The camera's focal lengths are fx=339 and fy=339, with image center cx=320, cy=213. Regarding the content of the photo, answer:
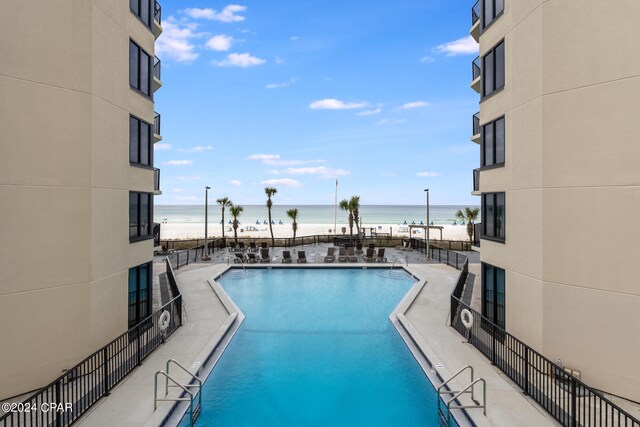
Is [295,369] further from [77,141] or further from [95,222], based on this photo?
[77,141]

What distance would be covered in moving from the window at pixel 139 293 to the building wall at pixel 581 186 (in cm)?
1203

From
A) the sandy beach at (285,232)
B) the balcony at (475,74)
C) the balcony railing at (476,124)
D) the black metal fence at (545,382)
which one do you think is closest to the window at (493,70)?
the balcony at (475,74)

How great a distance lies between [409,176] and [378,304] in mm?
133837

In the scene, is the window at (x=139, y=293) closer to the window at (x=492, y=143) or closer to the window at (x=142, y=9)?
the window at (x=142, y=9)

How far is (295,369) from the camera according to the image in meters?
9.88

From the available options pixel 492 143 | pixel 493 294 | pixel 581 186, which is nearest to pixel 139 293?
pixel 493 294

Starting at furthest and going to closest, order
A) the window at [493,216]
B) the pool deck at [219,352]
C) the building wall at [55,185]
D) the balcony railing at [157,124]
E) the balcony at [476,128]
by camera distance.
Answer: the balcony at [476,128]
the balcony railing at [157,124]
the window at [493,216]
the building wall at [55,185]
the pool deck at [219,352]

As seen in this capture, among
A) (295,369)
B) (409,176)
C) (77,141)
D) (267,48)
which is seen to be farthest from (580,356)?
(409,176)

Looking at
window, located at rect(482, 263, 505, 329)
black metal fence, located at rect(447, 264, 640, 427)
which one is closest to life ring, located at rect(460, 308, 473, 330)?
black metal fence, located at rect(447, 264, 640, 427)

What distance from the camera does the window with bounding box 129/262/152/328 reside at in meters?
11.2

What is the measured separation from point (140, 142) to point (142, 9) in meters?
4.48

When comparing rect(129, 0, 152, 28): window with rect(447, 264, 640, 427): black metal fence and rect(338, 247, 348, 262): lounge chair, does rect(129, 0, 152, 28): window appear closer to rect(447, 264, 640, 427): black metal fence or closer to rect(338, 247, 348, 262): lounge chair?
rect(447, 264, 640, 427): black metal fence

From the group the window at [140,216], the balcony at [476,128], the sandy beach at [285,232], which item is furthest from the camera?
the sandy beach at [285,232]

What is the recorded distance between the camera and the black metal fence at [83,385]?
6070mm
